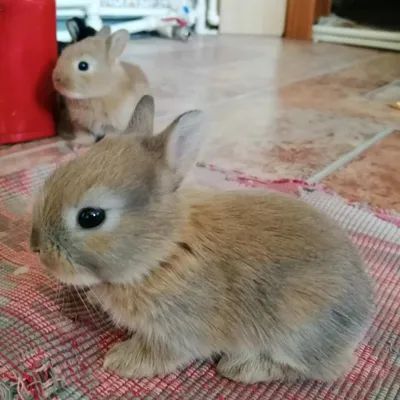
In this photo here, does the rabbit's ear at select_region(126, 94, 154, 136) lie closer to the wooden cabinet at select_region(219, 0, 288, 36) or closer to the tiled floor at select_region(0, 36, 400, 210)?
the tiled floor at select_region(0, 36, 400, 210)

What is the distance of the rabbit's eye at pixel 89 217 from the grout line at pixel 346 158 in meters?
0.88

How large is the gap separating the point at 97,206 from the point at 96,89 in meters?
1.12

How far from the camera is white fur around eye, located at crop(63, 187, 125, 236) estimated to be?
703 mm

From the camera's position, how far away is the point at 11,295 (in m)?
0.91

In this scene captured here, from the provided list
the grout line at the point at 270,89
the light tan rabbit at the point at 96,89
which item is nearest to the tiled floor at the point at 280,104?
the grout line at the point at 270,89

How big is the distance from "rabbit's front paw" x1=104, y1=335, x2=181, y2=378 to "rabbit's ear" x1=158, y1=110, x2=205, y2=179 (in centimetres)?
24

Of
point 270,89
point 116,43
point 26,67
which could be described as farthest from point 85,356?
point 270,89

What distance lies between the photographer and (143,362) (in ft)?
2.61

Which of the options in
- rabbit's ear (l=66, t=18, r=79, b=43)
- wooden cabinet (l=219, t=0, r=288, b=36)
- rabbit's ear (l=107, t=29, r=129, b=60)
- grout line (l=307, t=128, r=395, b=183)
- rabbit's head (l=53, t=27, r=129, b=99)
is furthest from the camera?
wooden cabinet (l=219, t=0, r=288, b=36)

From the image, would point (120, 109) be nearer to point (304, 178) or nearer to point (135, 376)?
point (304, 178)

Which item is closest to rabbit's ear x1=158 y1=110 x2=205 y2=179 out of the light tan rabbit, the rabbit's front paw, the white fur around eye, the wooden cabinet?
the white fur around eye

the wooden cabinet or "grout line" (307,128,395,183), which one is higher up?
the wooden cabinet

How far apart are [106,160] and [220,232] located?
181 millimetres

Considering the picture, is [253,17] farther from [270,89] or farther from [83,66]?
[83,66]
